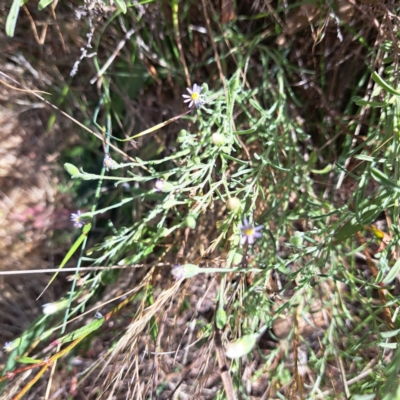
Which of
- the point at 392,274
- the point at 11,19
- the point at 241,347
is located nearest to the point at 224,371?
the point at 241,347

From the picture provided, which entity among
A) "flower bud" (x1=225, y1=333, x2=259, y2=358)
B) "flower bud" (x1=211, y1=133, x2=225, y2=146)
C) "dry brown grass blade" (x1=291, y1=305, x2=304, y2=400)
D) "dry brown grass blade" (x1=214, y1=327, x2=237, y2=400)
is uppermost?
"flower bud" (x1=211, y1=133, x2=225, y2=146)

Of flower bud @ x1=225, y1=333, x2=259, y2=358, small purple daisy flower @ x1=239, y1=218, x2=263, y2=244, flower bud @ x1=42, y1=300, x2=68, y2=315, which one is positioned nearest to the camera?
flower bud @ x1=225, y1=333, x2=259, y2=358

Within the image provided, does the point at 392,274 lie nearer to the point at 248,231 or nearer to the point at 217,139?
the point at 248,231

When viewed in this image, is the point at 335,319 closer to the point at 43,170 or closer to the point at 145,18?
the point at 145,18

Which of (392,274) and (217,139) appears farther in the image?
(217,139)

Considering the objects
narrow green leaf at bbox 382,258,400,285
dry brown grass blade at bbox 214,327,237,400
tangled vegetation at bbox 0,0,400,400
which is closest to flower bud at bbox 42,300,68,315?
tangled vegetation at bbox 0,0,400,400

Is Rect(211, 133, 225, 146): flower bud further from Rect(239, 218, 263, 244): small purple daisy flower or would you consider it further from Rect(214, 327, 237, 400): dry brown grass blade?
Rect(214, 327, 237, 400): dry brown grass blade

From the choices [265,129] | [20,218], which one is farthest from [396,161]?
[20,218]

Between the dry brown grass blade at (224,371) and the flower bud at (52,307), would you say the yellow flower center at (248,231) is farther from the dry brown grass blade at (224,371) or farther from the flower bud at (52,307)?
the flower bud at (52,307)

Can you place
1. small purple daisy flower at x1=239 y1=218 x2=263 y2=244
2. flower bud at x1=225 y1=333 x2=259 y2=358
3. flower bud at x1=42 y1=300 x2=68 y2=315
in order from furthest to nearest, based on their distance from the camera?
flower bud at x1=42 y1=300 x2=68 y2=315, small purple daisy flower at x1=239 y1=218 x2=263 y2=244, flower bud at x1=225 y1=333 x2=259 y2=358

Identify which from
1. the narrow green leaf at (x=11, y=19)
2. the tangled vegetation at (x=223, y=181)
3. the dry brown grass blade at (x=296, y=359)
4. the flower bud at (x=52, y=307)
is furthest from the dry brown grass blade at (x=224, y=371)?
the narrow green leaf at (x=11, y=19)

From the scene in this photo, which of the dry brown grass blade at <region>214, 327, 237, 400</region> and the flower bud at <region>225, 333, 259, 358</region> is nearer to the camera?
the flower bud at <region>225, 333, 259, 358</region>
